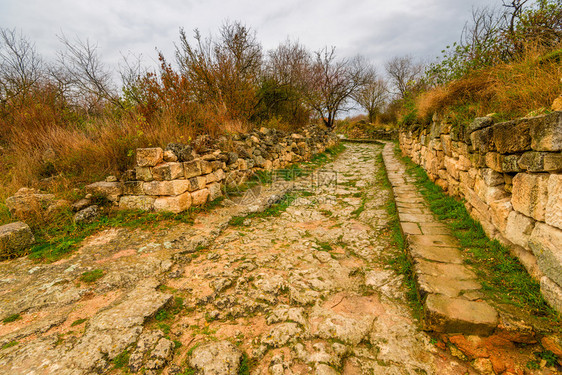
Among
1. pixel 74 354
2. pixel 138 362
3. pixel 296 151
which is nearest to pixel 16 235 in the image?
pixel 74 354

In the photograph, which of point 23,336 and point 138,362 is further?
point 23,336

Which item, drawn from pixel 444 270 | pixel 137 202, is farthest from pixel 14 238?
pixel 444 270

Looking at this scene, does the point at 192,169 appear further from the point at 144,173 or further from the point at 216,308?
the point at 216,308

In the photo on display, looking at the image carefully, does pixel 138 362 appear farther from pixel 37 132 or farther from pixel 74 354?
pixel 37 132

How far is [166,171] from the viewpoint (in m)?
3.64

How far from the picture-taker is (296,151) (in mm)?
8320

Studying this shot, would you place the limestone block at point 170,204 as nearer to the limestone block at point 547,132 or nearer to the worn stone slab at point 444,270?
the worn stone slab at point 444,270

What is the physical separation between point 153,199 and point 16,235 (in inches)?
58.2

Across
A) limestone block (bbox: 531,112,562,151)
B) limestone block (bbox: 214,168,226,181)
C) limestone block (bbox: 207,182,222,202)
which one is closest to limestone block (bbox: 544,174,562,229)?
limestone block (bbox: 531,112,562,151)

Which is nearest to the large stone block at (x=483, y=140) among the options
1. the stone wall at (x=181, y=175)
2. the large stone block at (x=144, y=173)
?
the stone wall at (x=181, y=175)

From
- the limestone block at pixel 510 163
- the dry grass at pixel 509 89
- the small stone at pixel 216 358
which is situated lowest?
the small stone at pixel 216 358

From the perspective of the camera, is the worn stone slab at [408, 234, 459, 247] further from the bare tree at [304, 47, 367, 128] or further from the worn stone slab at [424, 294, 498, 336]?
the bare tree at [304, 47, 367, 128]

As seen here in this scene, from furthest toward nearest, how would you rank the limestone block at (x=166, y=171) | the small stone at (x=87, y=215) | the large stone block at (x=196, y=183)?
1. the large stone block at (x=196, y=183)
2. the limestone block at (x=166, y=171)
3. the small stone at (x=87, y=215)

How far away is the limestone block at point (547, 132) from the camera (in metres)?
1.72
